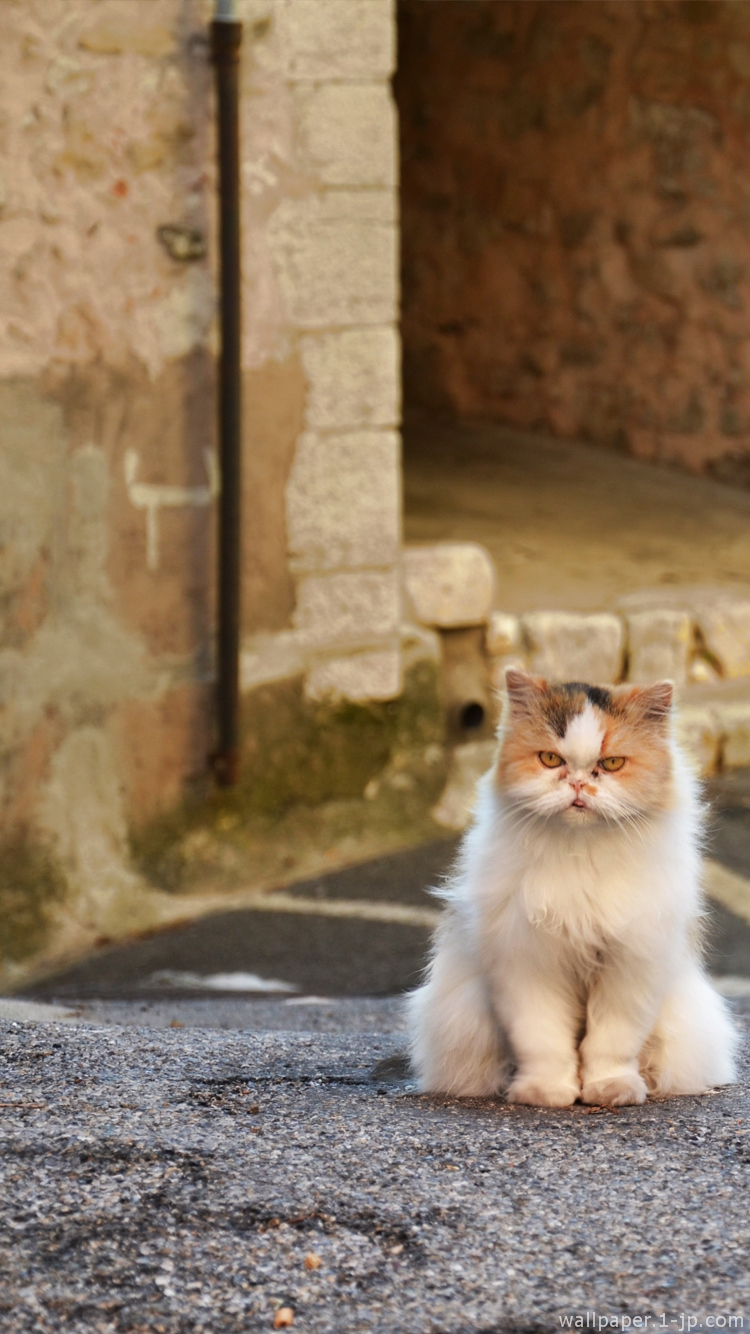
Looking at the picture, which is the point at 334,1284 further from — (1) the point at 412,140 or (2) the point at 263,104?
(1) the point at 412,140

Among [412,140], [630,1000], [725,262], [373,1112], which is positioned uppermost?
[412,140]

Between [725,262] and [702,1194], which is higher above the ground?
[725,262]

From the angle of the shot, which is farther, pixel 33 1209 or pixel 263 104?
pixel 263 104

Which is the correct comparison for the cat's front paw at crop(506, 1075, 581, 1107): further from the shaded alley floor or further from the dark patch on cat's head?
the shaded alley floor

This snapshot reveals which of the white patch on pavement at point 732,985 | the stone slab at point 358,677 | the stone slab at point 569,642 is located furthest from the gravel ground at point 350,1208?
the stone slab at point 569,642

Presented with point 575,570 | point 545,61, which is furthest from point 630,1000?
point 545,61

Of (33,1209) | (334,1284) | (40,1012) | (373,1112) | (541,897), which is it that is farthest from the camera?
(40,1012)

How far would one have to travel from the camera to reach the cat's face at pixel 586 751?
6.75 feet

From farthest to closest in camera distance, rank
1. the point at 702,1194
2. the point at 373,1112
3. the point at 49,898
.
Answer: the point at 49,898 < the point at 373,1112 < the point at 702,1194

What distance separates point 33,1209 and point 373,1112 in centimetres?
61

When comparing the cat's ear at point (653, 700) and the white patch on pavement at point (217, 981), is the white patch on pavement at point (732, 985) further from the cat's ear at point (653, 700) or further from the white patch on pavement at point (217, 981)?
the cat's ear at point (653, 700)

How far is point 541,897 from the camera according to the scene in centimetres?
206

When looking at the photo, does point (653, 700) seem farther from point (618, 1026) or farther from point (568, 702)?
point (618, 1026)

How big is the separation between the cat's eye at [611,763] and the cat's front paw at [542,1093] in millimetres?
467
